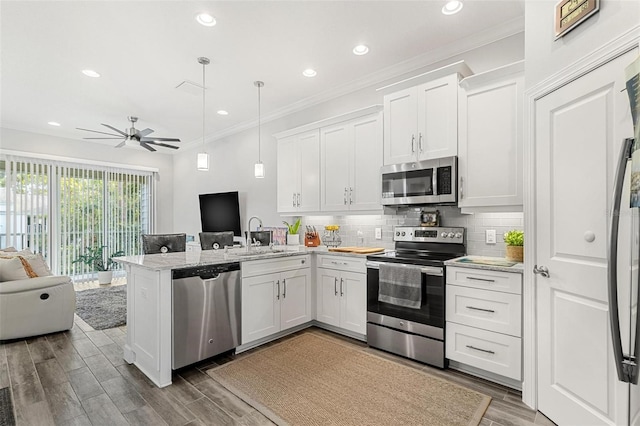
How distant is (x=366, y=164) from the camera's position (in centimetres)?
364

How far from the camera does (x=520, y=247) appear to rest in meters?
2.62

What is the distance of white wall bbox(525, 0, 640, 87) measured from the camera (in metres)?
1.60

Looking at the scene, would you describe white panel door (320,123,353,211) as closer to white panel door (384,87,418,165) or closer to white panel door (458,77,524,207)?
white panel door (384,87,418,165)

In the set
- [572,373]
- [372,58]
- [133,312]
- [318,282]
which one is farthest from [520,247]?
[133,312]

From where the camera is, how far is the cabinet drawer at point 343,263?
333 cm

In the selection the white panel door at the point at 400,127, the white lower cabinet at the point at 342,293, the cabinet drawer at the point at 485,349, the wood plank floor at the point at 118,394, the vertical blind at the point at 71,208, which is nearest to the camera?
the wood plank floor at the point at 118,394

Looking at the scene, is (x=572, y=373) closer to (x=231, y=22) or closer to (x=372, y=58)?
(x=372, y=58)

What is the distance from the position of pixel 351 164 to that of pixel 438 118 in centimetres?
111

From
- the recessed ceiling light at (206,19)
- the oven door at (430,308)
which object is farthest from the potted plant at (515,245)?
the recessed ceiling light at (206,19)

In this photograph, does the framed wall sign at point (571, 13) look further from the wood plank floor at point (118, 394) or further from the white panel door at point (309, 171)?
the white panel door at point (309, 171)

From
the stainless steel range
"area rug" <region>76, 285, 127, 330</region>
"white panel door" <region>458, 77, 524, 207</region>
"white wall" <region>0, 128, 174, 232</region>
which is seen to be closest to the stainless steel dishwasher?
the stainless steel range

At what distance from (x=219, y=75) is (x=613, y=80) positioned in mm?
3671

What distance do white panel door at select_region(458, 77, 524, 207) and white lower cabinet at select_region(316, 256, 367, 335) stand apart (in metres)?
1.26

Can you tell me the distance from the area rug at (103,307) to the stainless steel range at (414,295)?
3.16 m
